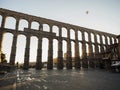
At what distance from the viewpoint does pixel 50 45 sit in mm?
28828

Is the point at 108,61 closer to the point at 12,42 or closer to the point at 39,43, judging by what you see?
the point at 39,43

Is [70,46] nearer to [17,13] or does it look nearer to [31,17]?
[31,17]

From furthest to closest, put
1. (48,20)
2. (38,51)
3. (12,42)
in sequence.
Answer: (48,20)
(38,51)
(12,42)

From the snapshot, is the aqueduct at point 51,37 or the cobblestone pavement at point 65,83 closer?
the cobblestone pavement at point 65,83

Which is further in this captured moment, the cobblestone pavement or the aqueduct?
the aqueduct

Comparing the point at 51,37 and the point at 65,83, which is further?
the point at 51,37

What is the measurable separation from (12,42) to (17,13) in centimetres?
885

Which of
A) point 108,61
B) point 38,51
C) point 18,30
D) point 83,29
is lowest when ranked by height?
point 108,61

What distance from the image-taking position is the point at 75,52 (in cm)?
3247

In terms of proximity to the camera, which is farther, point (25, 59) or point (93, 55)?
point (93, 55)

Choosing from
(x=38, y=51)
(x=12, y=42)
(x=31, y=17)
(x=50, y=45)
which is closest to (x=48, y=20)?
(x=31, y=17)

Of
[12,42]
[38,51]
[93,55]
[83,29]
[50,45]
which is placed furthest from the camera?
[83,29]

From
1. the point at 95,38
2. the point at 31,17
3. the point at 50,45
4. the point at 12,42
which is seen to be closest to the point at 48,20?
the point at 31,17

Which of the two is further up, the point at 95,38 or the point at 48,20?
the point at 48,20
